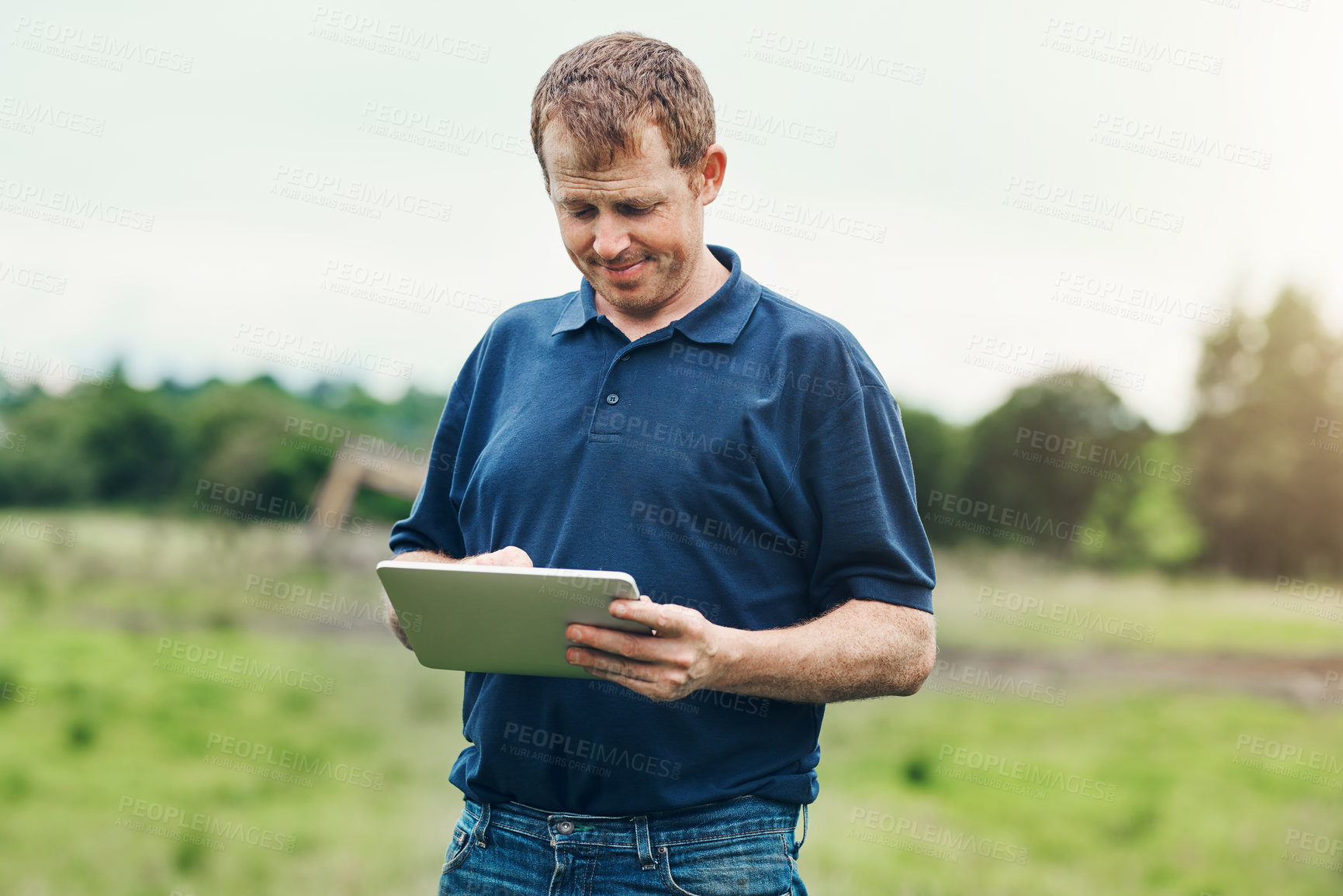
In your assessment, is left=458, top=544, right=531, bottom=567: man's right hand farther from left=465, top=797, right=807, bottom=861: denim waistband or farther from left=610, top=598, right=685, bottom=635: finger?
left=465, top=797, right=807, bottom=861: denim waistband

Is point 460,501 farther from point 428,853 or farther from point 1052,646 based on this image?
point 1052,646

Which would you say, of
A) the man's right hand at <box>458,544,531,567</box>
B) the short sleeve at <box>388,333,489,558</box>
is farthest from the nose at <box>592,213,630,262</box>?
the man's right hand at <box>458,544,531,567</box>

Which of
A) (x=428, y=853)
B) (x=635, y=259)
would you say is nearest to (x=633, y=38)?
(x=635, y=259)

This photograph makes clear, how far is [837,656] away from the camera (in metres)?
1.69

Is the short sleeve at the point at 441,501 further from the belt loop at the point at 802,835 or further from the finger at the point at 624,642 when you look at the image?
the belt loop at the point at 802,835

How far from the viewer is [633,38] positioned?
196cm

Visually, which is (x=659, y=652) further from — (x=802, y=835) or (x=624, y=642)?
(x=802, y=835)

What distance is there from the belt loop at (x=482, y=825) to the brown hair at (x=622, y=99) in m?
1.21

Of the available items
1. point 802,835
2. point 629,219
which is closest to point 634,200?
point 629,219

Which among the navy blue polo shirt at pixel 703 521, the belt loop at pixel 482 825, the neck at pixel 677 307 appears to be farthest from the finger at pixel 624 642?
the neck at pixel 677 307

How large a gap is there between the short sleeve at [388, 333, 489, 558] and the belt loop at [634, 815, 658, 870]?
760 mm

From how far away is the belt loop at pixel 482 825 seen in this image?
71.9 inches

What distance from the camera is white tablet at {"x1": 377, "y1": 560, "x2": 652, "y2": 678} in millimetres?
1421

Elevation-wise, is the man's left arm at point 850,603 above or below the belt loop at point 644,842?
above
